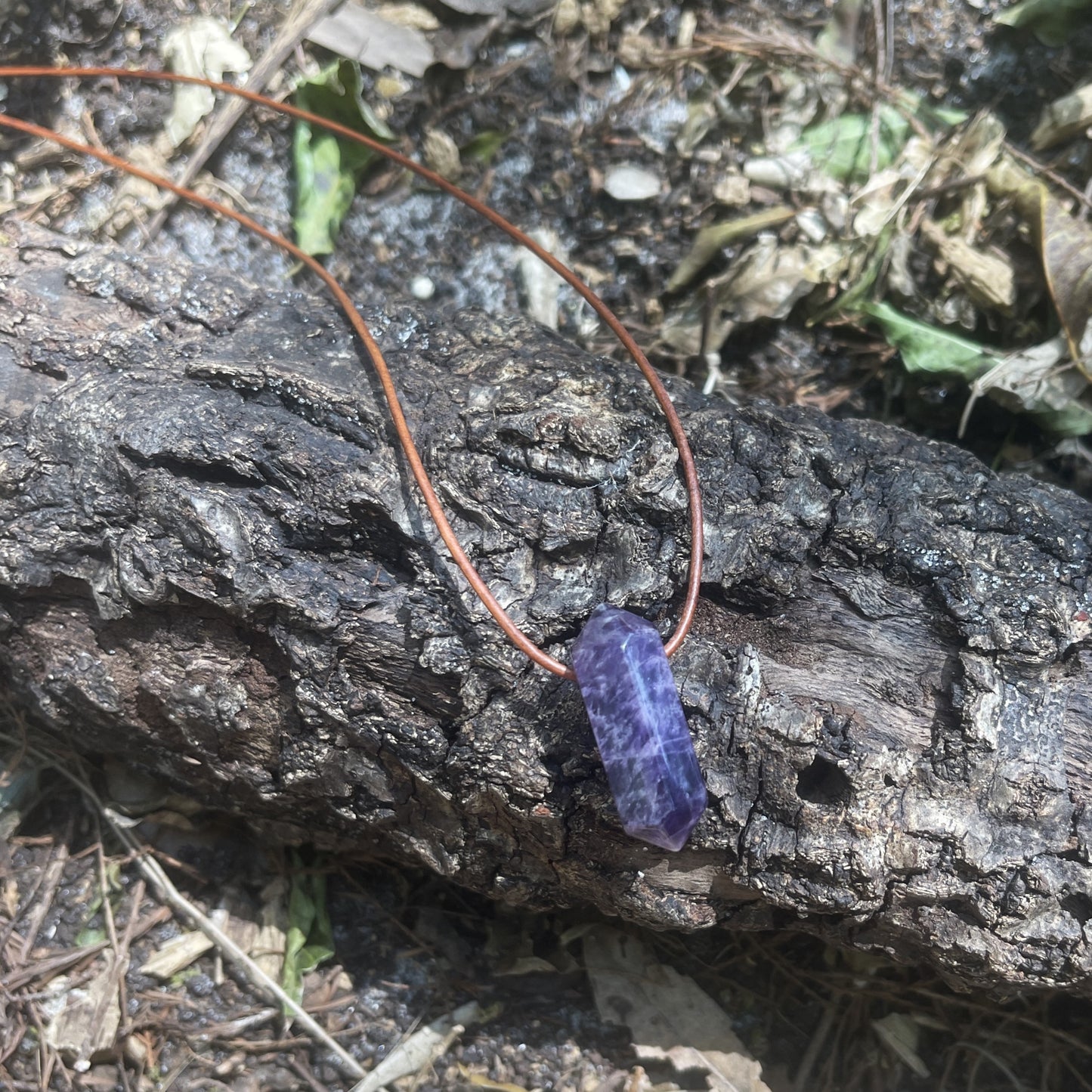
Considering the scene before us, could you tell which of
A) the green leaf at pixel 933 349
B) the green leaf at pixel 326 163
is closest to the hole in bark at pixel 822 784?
the green leaf at pixel 933 349

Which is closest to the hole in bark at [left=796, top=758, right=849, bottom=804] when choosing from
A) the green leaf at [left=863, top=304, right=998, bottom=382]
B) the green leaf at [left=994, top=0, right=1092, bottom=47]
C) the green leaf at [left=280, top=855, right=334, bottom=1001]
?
the green leaf at [left=280, top=855, right=334, bottom=1001]

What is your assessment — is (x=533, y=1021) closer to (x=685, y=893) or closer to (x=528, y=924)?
(x=528, y=924)

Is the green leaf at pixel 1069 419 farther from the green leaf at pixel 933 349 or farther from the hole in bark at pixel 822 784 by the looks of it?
the hole in bark at pixel 822 784

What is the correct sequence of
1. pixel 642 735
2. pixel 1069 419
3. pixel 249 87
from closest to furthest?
pixel 642 735, pixel 1069 419, pixel 249 87

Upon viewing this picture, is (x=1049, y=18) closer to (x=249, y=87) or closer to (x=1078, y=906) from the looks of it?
(x=249, y=87)

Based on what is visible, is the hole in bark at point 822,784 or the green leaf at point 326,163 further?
the green leaf at point 326,163

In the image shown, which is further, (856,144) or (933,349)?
(856,144)

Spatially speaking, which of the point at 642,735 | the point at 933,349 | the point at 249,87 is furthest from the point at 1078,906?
the point at 249,87

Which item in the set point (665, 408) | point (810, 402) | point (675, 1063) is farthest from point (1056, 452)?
point (675, 1063)
